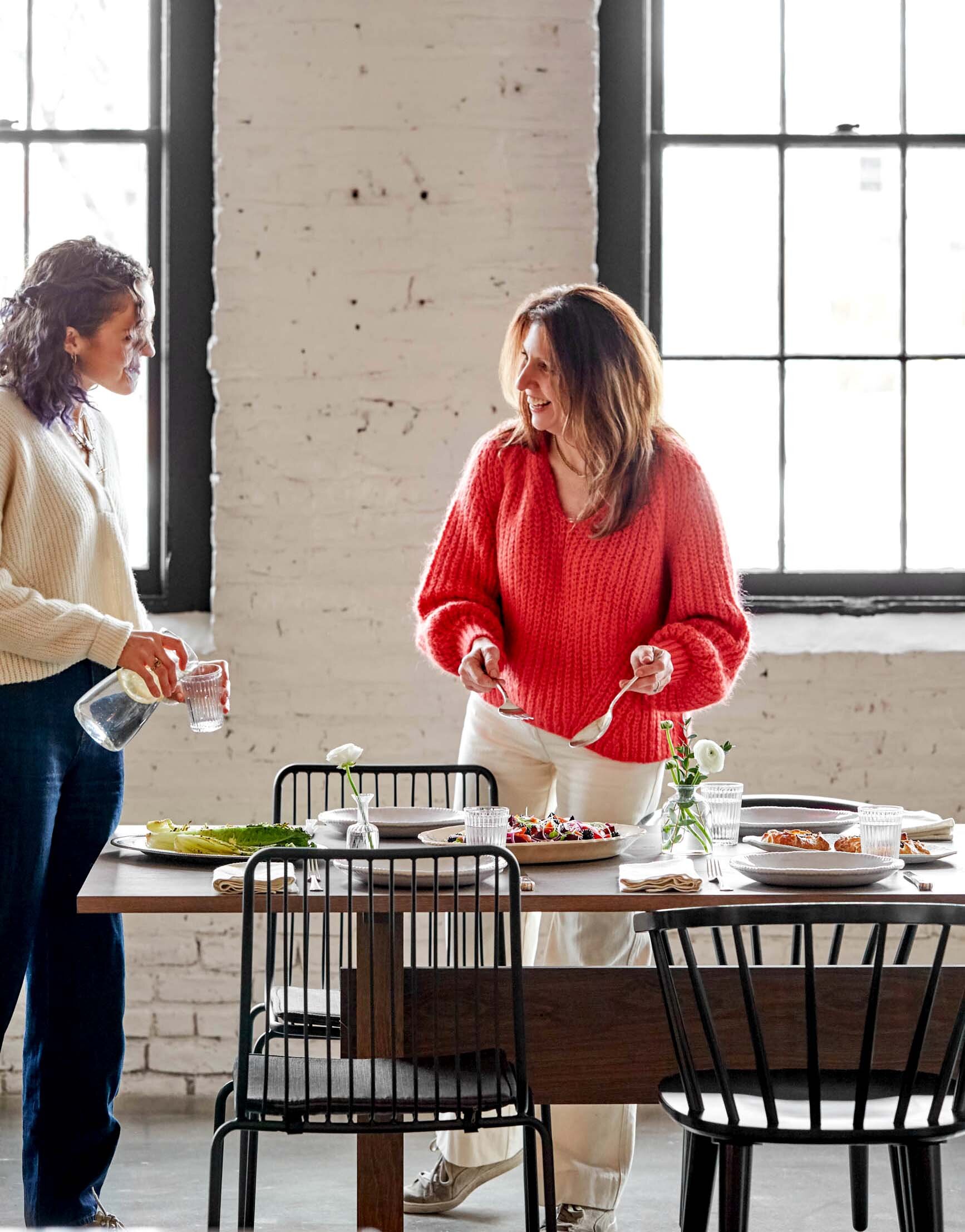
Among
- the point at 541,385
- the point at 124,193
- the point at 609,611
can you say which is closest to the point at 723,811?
the point at 609,611

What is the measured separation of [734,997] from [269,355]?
1955mm

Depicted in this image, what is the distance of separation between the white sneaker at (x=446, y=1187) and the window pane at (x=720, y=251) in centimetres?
206

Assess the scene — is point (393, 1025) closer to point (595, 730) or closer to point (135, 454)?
point (595, 730)

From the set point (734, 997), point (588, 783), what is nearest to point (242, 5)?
point (588, 783)

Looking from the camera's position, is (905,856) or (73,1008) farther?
(73,1008)

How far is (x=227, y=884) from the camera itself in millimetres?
1998

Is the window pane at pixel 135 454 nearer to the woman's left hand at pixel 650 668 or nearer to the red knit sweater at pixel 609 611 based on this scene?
the red knit sweater at pixel 609 611

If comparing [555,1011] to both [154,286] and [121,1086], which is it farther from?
[154,286]

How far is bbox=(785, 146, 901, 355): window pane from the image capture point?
370cm

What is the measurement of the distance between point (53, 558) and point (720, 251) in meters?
2.07

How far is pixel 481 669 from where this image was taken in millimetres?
2572

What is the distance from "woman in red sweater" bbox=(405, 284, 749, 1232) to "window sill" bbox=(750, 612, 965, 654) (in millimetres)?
890

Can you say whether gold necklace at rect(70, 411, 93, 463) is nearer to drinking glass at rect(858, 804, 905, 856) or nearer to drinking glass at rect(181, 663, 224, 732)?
drinking glass at rect(181, 663, 224, 732)

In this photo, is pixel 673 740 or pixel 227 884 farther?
pixel 673 740
